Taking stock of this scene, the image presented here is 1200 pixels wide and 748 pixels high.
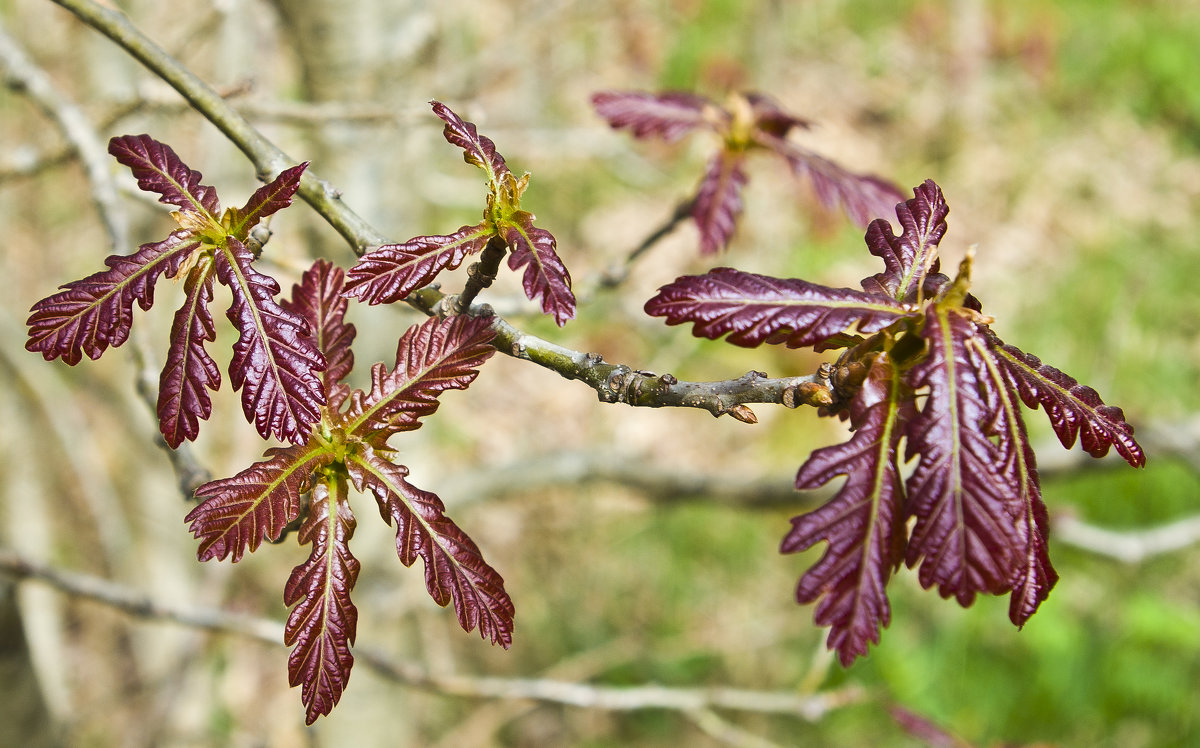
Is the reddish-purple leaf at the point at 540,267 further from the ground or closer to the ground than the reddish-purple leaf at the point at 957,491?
further from the ground

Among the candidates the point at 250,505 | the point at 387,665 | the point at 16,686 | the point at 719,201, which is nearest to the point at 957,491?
the point at 250,505

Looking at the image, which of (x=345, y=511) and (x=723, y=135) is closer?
(x=345, y=511)

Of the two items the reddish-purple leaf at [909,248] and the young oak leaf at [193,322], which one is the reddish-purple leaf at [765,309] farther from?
the young oak leaf at [193,322]

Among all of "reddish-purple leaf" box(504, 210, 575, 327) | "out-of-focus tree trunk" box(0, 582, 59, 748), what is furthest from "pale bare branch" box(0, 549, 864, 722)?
"reddish-purple leaf" box(504, 210, 575, 327)

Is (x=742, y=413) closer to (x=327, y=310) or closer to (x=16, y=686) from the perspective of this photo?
(x=327, y=310)

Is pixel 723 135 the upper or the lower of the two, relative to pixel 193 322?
upper

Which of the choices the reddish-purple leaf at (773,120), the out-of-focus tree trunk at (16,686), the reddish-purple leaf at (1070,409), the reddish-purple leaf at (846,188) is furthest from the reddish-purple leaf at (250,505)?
the out-of-focus tree trunk at (16,686)
